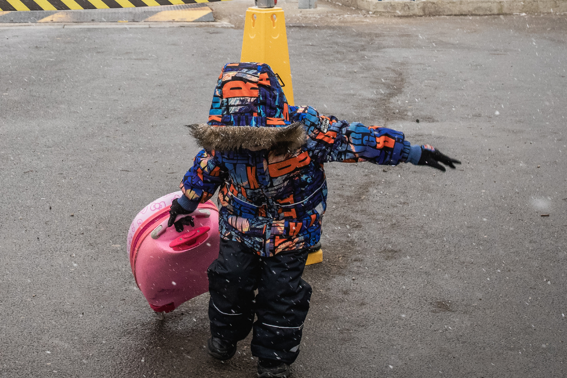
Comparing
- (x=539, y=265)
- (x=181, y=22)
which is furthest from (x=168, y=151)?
(x=181, y=22)

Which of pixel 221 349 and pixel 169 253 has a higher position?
pixel 169 253

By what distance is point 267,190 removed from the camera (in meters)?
2.66

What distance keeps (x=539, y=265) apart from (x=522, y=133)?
9.08ft

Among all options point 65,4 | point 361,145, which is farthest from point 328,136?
point 65,4

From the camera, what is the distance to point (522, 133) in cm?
629

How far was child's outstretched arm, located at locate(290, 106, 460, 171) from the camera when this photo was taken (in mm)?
2631

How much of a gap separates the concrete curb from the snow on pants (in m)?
11.3

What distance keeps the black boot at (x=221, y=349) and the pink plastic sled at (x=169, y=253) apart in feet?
1.08

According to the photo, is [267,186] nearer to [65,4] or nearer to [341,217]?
[341,217]

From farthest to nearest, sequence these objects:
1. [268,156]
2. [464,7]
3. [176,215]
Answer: [464,7] < [176,215] < [268,156]

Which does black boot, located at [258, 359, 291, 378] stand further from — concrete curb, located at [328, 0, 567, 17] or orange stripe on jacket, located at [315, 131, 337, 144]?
concrete curb, located at [328, 0, 567, 17]

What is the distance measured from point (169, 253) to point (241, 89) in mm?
889

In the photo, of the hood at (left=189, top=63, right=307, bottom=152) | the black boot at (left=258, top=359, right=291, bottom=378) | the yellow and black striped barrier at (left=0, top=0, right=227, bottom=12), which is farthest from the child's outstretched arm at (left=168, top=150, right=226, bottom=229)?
the yellow and black striped barrier at (left=0, top=0, right=227, bottom=12)

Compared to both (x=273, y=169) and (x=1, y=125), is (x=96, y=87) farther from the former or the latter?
(x=273, y=169)
